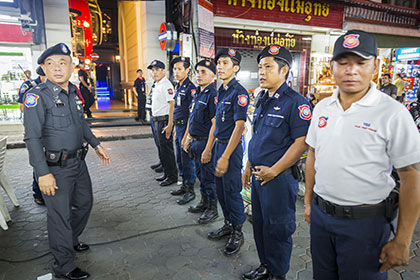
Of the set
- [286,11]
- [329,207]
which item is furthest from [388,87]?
[329,207]

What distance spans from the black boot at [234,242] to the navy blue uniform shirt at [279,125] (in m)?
1.08

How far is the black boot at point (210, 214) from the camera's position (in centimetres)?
335

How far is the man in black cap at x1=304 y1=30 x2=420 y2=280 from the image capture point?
4.11ft

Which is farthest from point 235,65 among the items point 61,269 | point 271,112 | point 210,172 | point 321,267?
point 61,269

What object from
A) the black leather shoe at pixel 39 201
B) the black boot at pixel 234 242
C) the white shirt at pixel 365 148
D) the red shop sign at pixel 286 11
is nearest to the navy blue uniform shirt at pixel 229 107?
the black boot at pixel 234 242

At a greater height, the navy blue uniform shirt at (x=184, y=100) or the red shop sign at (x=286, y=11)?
the red shop sign at (x=286, y=11)

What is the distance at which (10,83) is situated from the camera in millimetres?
9258

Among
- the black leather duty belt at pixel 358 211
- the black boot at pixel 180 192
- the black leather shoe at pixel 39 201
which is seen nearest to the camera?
the black leather duty belt at pixel 358 211

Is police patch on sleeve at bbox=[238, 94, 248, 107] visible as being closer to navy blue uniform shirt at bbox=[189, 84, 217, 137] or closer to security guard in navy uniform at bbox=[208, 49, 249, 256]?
security guard in navy uniform at bbox=[208, 49, 249, 256]

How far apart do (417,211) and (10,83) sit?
11607 millimetres

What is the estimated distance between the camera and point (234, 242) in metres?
2.78

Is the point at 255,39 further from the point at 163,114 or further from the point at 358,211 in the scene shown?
the point at 358,211

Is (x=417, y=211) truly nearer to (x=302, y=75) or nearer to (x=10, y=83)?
(x=10, y=83)

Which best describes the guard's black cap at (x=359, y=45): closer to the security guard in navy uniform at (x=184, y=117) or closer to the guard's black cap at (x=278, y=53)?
the guard's black cap at (x=278, y=53)
